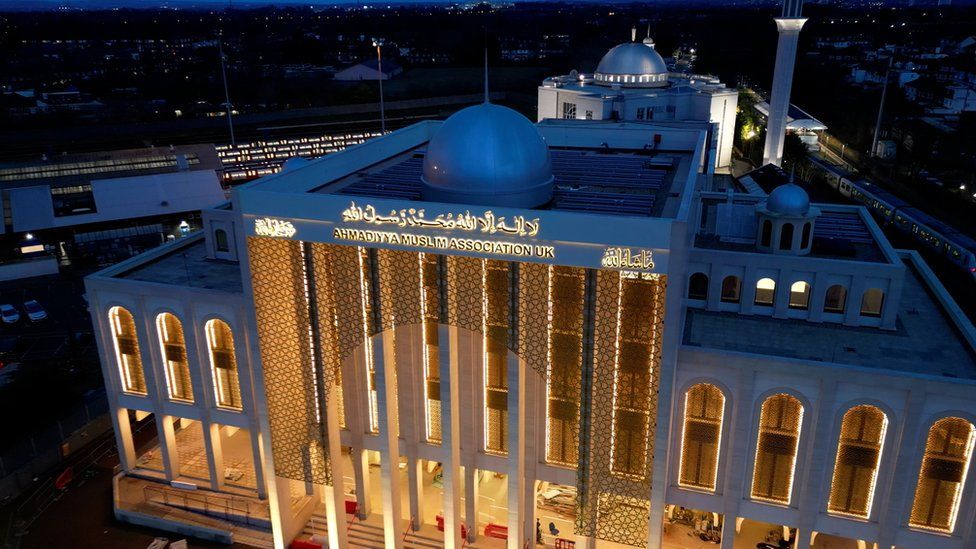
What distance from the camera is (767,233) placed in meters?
29.0

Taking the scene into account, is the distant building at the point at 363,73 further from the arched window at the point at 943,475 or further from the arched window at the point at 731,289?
the arched window at the point at 943,475

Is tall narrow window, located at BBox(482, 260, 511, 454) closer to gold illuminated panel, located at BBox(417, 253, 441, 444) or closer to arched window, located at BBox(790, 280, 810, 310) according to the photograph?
gold illuminated panel, located at BBox(417, 253, 441, 444)

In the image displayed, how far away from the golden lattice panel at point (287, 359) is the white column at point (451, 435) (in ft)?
15.9

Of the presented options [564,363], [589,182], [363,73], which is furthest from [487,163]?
[363,73]

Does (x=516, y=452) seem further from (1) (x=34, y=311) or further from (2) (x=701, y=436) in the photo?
(1) (x=34, y=311)

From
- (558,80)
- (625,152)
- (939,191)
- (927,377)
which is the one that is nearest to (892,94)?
(939,191)

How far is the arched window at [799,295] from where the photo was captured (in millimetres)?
25844

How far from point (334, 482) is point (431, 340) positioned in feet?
22.0

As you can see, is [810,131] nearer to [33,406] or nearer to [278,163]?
Answer: [278,163]

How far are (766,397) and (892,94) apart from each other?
308 ft

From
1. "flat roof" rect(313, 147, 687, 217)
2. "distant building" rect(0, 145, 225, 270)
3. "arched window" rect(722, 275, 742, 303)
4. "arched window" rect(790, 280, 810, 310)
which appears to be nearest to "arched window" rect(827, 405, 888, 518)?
"arched window" rect(790, 280, 810, 310)

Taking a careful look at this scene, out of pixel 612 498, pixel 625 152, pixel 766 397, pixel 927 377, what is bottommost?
pixel 612 498

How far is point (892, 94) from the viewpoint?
96250 millimetres

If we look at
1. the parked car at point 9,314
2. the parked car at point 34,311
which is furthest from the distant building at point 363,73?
the parked car at point 9,314
